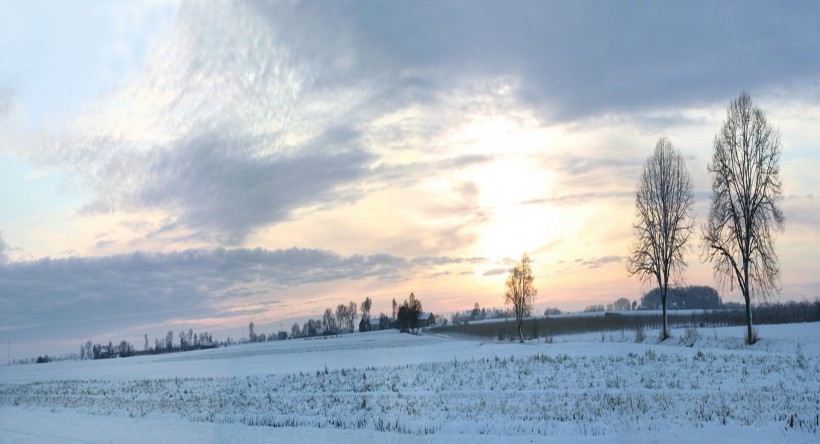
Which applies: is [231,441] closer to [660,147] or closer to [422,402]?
[422,402]

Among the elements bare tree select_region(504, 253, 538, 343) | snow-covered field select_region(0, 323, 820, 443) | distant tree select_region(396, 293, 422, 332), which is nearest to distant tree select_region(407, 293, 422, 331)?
distant tree select_region(396, 293, 422, 332)

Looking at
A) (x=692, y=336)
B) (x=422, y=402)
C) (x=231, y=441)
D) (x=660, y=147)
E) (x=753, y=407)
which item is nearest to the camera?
(x=231, y=441)

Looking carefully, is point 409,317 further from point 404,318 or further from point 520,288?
point 520,288

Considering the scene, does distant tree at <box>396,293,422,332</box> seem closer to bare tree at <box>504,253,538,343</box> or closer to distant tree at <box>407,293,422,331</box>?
distant tree at <box>407,293,422,331</box>

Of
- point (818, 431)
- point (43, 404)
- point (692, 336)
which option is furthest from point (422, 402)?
point (692, 336)

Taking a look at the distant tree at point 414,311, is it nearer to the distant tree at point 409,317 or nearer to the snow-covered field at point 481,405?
the distant tree at point 409,317

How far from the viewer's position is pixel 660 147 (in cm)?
4766

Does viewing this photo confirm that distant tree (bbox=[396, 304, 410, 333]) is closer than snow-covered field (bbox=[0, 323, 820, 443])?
No

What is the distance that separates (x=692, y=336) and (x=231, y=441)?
3731cm

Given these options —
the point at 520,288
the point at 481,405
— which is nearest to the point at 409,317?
the point at 520,288

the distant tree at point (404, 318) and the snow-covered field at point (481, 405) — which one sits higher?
the snow-covered field at point (481, 405)

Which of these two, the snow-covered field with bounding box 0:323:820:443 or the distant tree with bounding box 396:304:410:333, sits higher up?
the snow-covered field with bounding box 0:323:820:443

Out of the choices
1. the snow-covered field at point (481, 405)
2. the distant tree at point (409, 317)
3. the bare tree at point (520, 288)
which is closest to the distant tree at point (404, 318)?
the distant tree at point (409, 317)

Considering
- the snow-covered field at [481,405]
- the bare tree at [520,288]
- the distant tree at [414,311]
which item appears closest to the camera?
the snow-covered field at [481,405]
